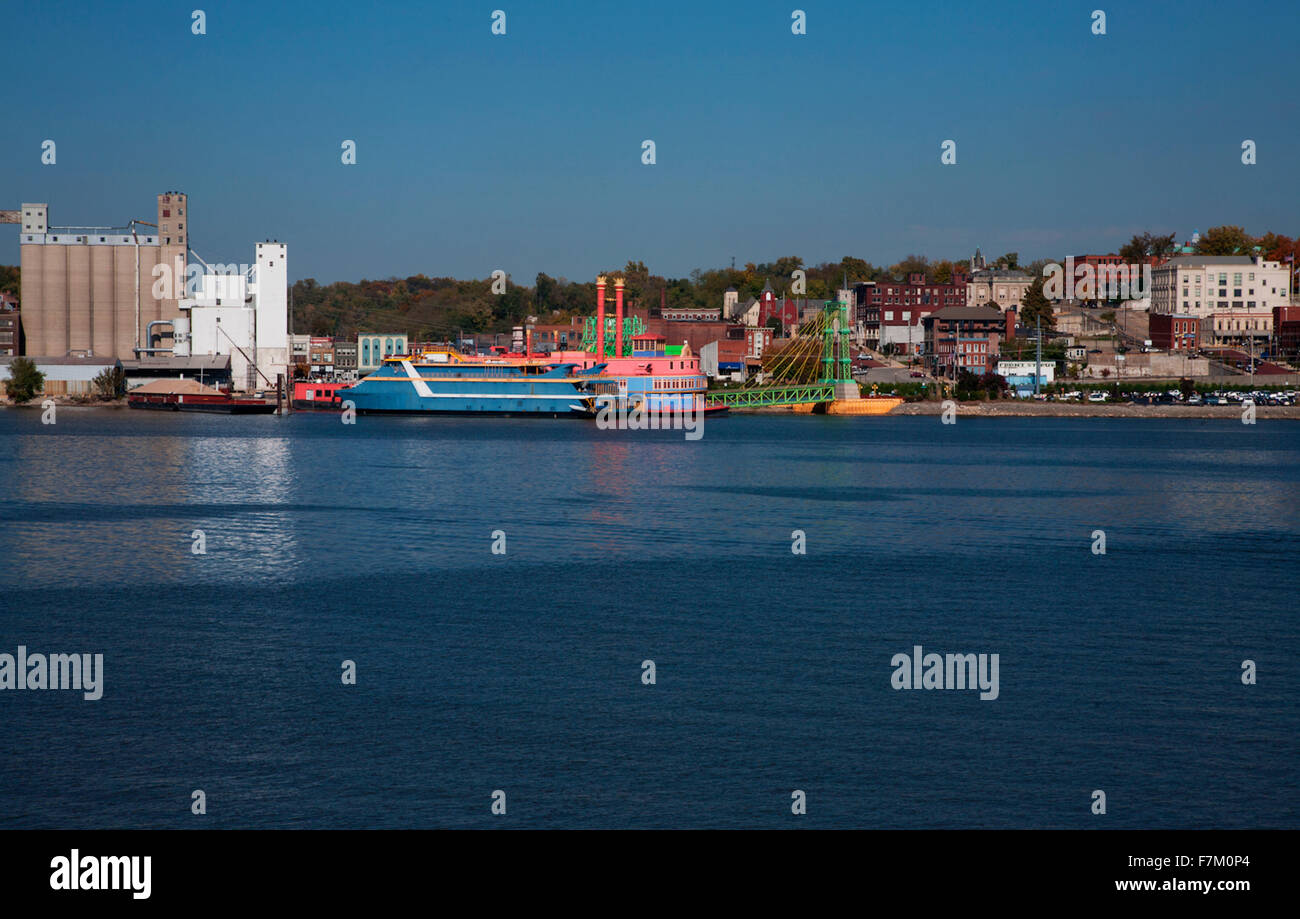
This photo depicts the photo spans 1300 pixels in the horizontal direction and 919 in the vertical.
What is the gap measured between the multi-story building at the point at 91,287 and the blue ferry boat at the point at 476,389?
2177 cm

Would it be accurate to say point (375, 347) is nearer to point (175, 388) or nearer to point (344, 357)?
point (344, 357)

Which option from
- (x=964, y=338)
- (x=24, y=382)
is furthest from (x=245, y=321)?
(x=964, y=338)

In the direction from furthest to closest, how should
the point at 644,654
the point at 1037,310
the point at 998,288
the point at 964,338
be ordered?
the point at 998,288
the point at 1037,310
the point at 964,338
the point at 644,654

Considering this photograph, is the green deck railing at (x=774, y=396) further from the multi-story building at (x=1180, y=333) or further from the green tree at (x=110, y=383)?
the green tree at (x=110, y=383)

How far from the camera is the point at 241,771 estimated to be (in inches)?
447

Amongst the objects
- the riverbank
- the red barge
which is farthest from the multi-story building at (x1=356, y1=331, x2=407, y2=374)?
the riverbank

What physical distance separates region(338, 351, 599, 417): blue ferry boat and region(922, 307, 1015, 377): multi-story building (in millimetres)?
32512

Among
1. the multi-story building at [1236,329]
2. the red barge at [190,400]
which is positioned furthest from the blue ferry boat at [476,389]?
the multi-story building at [1236,329]

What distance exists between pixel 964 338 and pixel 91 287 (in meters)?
64.7

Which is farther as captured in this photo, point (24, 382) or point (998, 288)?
point (998, 288)

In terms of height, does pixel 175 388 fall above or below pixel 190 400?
above

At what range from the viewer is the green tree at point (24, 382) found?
8919cm

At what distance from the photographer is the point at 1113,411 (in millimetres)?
84875
